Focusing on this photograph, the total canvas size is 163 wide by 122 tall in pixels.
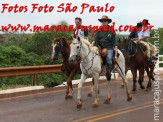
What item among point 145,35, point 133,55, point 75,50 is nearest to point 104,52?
point 75,50

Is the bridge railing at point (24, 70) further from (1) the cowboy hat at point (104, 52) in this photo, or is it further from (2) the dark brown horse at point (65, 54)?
(1) the cowboy hat at point (104, 52)

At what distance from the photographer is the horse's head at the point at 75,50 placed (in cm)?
870

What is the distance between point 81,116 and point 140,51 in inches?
240

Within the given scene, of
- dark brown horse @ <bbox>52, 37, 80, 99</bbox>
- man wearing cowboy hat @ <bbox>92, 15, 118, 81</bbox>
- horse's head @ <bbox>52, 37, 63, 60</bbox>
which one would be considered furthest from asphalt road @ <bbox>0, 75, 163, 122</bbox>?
horse's head @ <bbox>52, 37, 63, 60</bbox>

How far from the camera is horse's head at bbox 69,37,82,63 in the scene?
8.70 m

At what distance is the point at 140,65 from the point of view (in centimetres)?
1345

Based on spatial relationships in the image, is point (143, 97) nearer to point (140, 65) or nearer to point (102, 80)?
point (140, 65)

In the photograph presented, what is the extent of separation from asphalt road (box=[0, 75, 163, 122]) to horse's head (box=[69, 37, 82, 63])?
151cm

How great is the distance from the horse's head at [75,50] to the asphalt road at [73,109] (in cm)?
151

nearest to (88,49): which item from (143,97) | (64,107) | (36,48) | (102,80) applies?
(64,107)

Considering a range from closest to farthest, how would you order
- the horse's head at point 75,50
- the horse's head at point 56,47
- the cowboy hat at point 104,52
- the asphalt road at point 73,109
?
1. the asphalt road at point 73,109
2. the horse's head at point 75,50
3. the cowboy hat at point 104,52
4. the horse's head at point 56,47

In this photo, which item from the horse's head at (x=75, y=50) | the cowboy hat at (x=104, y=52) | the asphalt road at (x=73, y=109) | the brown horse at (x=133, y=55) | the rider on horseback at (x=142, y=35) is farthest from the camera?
the rider on horseback at (x=142, y=35)

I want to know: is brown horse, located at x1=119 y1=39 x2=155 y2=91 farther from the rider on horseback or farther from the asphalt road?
the asphalt road

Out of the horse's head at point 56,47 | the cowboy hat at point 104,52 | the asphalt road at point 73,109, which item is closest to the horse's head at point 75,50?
the cowboy hat at point 104,52
